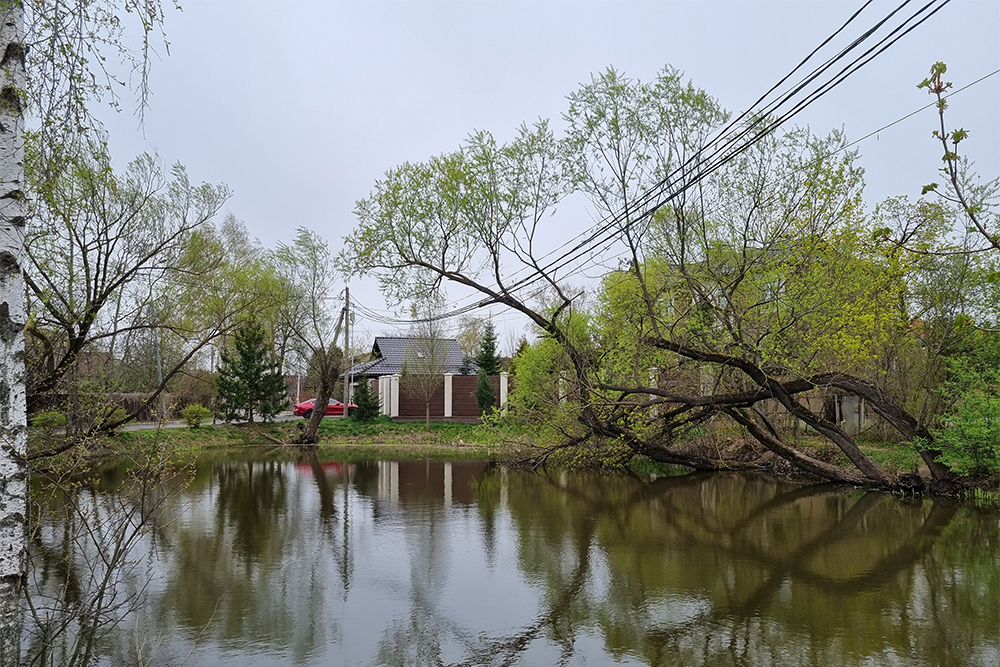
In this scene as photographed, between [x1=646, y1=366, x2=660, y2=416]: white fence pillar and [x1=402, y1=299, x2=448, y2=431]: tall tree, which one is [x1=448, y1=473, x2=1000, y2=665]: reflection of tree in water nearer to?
[x1=646, y1=366, x2=660, y2=416]: white fence pillar

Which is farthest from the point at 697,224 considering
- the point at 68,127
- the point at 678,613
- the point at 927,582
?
the point at 68,127

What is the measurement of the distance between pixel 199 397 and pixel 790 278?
2886 cm

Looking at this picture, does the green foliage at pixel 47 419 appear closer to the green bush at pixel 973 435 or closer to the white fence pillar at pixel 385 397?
the green bush at pixel 973 435

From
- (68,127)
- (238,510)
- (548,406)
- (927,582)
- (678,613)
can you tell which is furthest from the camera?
(548,406)

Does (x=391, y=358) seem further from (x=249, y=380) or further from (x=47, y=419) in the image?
(x=47, y=419)

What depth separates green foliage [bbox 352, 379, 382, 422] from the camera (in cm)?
3158

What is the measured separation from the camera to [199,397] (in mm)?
33750

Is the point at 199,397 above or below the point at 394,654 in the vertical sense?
above

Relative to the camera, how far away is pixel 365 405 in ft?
Answer: 104

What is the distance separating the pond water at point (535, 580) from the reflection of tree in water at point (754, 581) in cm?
3

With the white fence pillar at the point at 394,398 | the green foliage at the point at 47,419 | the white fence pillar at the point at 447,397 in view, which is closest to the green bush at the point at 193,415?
the white fence pillar at the point at 394,398

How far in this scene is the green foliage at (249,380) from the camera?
27375 millimetres

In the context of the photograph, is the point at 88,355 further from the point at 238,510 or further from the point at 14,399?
the point at 14,399

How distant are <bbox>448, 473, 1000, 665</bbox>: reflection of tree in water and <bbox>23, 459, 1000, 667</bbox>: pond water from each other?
31 millimetres
